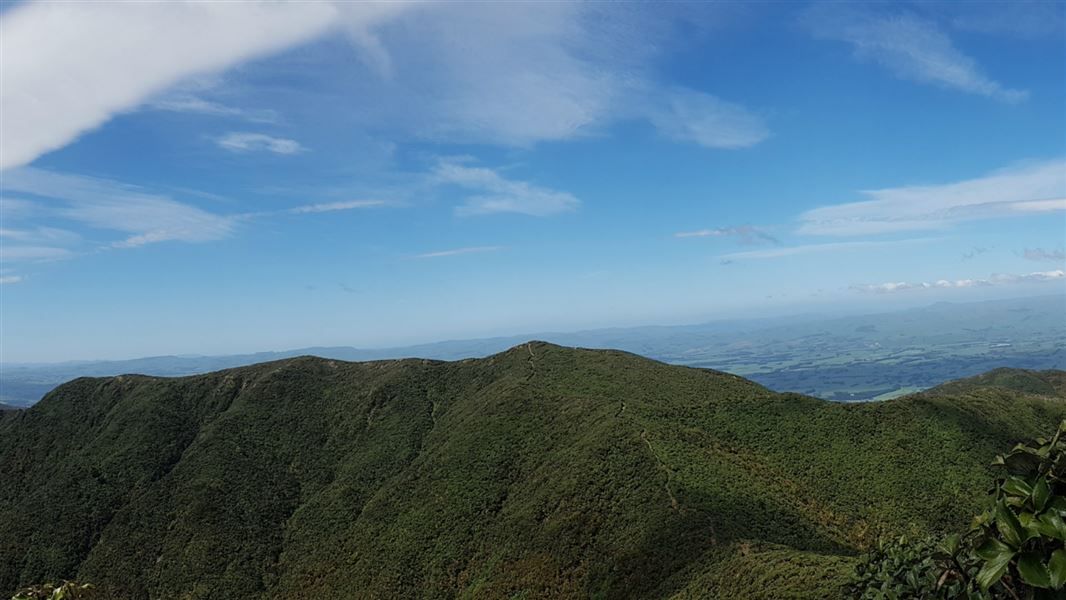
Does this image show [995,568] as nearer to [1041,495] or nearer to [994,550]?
[994,550]

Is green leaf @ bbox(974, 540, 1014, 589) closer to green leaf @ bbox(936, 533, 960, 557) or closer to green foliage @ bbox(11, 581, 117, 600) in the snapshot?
green leaf @ bbox(936, 533, 960, 557)

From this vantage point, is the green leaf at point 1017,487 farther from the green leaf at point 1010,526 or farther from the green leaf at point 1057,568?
the green leaf at point 1057,568

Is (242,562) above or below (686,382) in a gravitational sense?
below

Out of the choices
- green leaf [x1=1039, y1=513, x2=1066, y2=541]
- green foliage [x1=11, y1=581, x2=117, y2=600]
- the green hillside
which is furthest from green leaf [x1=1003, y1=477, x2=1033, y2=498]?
the green hillside

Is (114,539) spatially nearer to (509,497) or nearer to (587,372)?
(509,497)

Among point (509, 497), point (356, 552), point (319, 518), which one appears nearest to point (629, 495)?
point (509, 497)

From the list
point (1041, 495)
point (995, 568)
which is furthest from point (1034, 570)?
point (1041, 495)

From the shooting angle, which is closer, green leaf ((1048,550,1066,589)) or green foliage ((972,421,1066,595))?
green leaf ((1048,550,1066,589))
